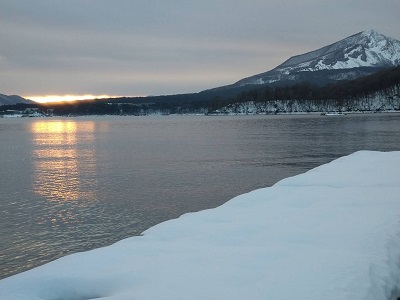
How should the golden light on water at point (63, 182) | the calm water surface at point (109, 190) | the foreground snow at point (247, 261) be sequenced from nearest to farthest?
1. the foreground snow at point (247, 261)
2. the calm water surface at point (109, 190)
3. the golden light on water at point (63, 182)

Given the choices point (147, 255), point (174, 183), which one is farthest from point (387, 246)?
point (174, 183)

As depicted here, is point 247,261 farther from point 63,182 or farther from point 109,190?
point 63,182

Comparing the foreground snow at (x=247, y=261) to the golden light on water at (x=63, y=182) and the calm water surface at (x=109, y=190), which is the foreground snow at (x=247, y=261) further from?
the golden light on water at (x=63, y=182)

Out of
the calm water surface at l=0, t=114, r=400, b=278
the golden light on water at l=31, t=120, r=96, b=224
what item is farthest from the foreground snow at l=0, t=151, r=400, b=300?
the golden light on water at l=31, t=120, r=96, b=224

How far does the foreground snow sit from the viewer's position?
5.43 metres

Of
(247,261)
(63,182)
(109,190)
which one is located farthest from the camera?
(63,182)

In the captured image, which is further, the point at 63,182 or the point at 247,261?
the point at 63,182

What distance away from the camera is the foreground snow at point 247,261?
17.8ft

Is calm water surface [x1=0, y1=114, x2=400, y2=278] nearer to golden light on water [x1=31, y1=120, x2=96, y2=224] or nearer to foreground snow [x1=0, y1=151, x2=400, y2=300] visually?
golden light on water [x1=31, y1=120, x2=96, y2=224]

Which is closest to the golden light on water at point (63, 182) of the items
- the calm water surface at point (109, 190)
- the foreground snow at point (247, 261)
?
the calm water surface at point (109, 190)

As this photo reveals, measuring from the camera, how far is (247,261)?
6426 millimetres

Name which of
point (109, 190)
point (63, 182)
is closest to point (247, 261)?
point (109, 190)

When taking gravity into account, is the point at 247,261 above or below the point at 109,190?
above

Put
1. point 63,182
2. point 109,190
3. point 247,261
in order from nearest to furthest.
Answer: point 247,261, point 109,190, point 63,182
